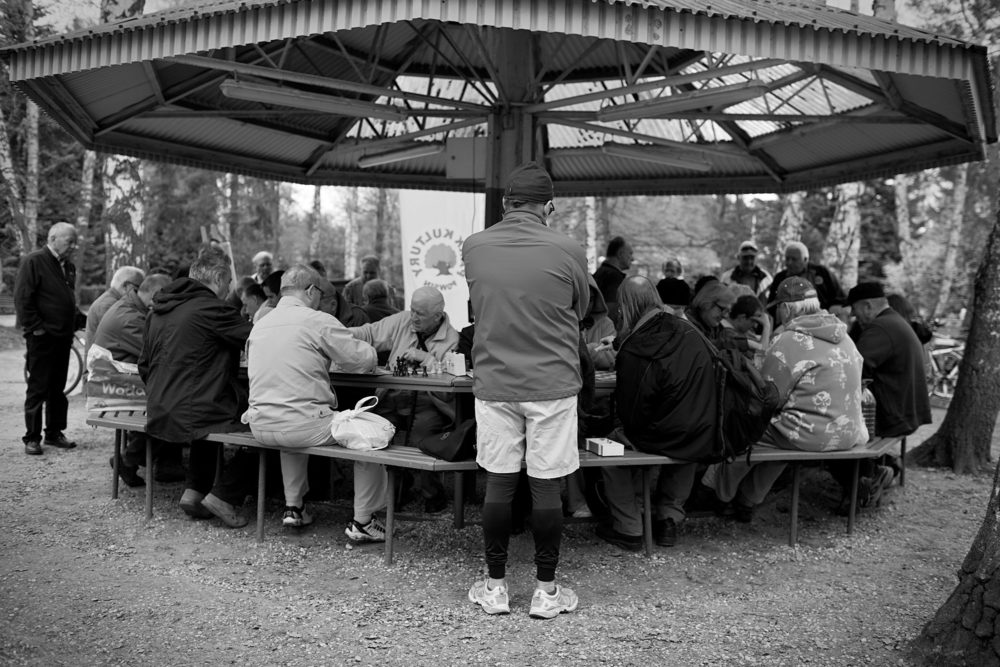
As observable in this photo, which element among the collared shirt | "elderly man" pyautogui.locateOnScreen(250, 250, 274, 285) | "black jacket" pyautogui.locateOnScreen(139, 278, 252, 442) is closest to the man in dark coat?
"black jacket" pyautogui.locateOnScreen(139, 278, 252, 442)

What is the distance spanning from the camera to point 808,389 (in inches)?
202

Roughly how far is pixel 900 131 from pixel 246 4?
622cm

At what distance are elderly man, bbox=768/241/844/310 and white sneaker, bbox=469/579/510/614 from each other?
208 inches

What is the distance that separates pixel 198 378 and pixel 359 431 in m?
1.15

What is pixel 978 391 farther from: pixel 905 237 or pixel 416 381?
pixel 905 237

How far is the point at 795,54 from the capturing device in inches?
190

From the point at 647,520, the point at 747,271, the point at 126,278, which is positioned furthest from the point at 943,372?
the point at 126,278

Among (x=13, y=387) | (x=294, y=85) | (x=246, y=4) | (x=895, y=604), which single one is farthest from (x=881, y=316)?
(x=13, y=387)

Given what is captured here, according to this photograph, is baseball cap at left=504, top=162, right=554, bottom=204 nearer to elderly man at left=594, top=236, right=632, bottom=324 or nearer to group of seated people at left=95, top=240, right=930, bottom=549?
group of seated people at left=95, top=240, right=930, bottom=549

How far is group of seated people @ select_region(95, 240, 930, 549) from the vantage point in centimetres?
477

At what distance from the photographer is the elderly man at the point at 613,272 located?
314 inches

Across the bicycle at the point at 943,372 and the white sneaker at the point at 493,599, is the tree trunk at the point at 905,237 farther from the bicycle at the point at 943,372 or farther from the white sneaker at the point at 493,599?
the white sneaker at the point at 493,599

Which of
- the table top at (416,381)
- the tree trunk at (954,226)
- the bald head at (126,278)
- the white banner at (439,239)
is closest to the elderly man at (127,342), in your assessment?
the bald head at (126,278)

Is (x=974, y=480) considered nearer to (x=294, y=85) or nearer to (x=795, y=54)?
(x=795, y=54)
